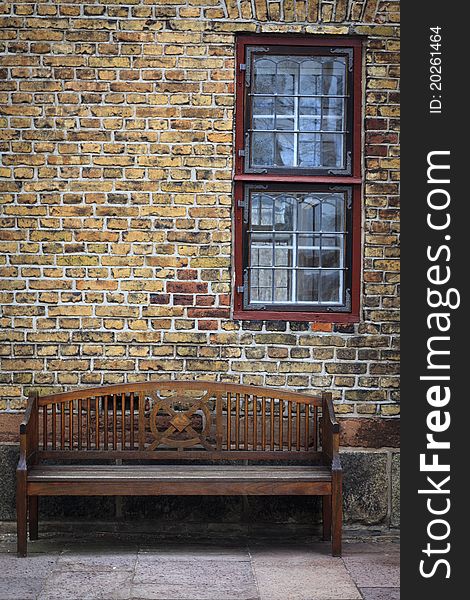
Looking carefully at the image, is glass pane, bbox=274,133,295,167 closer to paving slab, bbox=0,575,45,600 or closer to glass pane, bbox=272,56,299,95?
glass pane, bbox=272,56,299,95

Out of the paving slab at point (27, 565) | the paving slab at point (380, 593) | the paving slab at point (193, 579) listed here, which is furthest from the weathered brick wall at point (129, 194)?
the paving slab at point (380, 593)

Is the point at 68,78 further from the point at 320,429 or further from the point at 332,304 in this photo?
the point at 320,429

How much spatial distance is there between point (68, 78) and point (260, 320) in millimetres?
2074

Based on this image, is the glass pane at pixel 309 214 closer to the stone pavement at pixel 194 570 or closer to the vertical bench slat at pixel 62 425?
the vertical bench slat at pixel 62 425

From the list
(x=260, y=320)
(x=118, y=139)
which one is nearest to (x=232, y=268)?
(x=260, y=320)

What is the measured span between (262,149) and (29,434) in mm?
2455

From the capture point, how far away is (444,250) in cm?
539

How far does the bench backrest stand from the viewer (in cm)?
625

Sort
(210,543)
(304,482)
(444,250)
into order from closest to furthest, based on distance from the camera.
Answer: (444,250) → (304,482) → (210,543)

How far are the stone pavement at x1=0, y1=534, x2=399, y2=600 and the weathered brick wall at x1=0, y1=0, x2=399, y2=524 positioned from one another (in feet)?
2.97

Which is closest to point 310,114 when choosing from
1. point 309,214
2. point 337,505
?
point 309,214

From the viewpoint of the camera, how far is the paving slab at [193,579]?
5.15 meters

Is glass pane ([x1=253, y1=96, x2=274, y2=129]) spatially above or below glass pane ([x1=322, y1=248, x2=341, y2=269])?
above

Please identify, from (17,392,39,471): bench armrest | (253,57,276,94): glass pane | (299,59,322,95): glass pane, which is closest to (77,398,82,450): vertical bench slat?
(17,392,39,471): bench armrest
